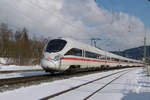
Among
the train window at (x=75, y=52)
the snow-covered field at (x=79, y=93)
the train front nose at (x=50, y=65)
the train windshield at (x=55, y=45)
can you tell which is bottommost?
the snow-covered field at (x=79, y=93)

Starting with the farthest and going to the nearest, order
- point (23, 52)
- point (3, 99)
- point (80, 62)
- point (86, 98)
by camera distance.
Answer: point (23, 52) → point (80, 62) → point (86, 98) → point (3, 99)

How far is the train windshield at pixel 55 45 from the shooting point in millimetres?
15498

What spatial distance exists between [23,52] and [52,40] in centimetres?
3834

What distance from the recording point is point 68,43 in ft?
53.0

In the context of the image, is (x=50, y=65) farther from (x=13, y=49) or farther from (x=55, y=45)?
(x=13, y=49)

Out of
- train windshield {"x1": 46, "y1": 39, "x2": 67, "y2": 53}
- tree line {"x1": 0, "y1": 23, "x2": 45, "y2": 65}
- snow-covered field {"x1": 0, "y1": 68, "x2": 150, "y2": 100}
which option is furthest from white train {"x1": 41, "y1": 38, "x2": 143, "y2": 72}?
tree line {"x1": 0, "y1": 23, "x2": 45, "y2": 65}

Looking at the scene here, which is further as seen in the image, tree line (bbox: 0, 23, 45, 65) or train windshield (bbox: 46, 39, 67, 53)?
tree line (bbox: 0, 23, 45, 65)

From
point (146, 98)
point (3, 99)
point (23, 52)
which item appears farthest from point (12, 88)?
point (23, 52)

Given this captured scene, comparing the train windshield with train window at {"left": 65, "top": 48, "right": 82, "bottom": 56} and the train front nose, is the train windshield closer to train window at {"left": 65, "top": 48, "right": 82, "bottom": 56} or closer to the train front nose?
train window at {"left": 65, "top": 48, "right": 82, "bottom": 56}

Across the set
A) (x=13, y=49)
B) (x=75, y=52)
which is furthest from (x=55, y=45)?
(x=13, y=49)

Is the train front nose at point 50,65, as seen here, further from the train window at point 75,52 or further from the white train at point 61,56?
→ the train window at point 75,52

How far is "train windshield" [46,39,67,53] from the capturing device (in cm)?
1550

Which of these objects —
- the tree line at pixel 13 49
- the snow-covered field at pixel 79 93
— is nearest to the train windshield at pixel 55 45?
the snow-covered field at pixel 79 93

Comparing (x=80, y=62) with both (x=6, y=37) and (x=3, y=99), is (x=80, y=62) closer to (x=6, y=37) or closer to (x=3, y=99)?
(x=3, y=99)
